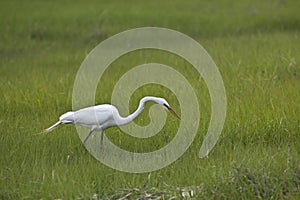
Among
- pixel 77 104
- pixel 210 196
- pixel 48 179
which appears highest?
pixel 77 104

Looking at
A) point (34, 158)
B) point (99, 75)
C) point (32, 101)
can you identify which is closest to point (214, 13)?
point (99, 75)

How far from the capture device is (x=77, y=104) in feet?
24.3

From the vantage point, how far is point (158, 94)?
25.8 ft

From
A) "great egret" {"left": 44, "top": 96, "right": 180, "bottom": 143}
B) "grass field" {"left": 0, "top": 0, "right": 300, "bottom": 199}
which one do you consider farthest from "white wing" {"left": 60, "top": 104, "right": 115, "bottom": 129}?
"grass field" {"left": 0, "top": 0, "right": 300, "bottom": 199}

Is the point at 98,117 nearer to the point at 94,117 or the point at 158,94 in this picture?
the point at 94,117

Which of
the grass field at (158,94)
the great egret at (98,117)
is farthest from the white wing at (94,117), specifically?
the grass field at (158,94)

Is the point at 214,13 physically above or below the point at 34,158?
above

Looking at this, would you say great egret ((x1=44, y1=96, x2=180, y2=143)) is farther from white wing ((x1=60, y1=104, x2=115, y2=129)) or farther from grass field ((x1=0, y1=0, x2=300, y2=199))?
grass field ((x1=0, y1=0, x2=300, y2=199))

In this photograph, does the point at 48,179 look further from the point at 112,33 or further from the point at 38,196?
the point at 112,33

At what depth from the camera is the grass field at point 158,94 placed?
5.05 m

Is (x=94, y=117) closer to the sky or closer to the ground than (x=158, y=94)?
closer to the ground

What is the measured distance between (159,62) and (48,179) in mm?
4987

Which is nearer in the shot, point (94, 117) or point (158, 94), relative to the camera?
point (94, 117)

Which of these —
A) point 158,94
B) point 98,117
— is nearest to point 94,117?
point 98,117
